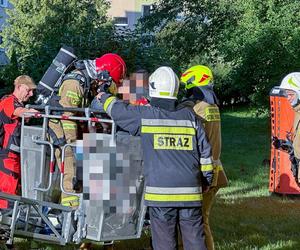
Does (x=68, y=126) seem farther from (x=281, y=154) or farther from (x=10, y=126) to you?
(x=281, y=154)

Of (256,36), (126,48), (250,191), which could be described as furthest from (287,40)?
(250,191)

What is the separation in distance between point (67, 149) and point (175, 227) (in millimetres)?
1411

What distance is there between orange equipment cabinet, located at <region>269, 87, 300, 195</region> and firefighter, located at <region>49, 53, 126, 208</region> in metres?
5.03

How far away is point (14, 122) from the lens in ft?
20.8

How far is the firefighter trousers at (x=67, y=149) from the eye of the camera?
19.0ft

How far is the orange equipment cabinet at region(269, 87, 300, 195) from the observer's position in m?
10.6

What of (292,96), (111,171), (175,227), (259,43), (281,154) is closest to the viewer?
(175,227)

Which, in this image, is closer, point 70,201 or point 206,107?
point 70,201

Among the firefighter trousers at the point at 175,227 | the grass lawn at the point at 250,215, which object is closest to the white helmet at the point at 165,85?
the firefighter trousers at the point at 175,227

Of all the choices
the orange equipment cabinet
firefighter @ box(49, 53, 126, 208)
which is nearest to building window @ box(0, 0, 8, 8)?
the orange equipment cabinet

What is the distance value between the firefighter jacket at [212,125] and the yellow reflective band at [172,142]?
88cm

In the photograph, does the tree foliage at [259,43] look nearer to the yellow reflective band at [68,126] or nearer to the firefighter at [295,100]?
the firefighter at [295,100]

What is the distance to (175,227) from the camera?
5055mm

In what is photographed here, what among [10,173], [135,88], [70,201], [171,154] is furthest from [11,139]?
[171,154]
